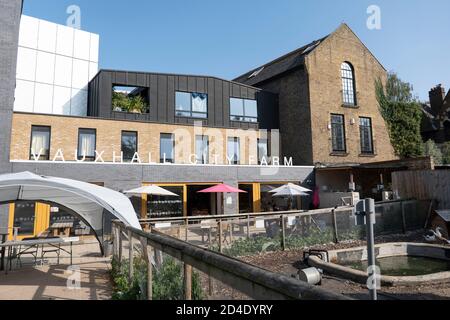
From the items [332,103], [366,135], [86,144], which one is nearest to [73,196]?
[86,144]

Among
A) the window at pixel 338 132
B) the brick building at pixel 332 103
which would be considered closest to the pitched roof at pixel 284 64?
the brick building at pixel 332 103

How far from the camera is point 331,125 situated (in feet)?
77.9

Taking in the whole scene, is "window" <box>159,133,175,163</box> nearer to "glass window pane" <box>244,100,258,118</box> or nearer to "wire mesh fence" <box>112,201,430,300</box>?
"glass window pane" <box>244,100,258,118</box>

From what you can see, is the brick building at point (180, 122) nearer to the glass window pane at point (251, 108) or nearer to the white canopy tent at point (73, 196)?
the glass window pane at point (251, 108)

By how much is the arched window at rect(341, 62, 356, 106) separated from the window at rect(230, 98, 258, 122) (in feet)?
22.0

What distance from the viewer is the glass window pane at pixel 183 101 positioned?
71.2 ft

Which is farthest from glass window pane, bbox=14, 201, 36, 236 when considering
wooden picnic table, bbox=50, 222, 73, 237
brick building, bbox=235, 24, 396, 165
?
brick building, bbox=235, 24, 396, 165

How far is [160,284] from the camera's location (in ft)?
14.9

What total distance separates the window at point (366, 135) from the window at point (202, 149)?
11.9 metres

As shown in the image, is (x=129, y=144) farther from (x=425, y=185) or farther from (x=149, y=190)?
(x=425, y=185)
